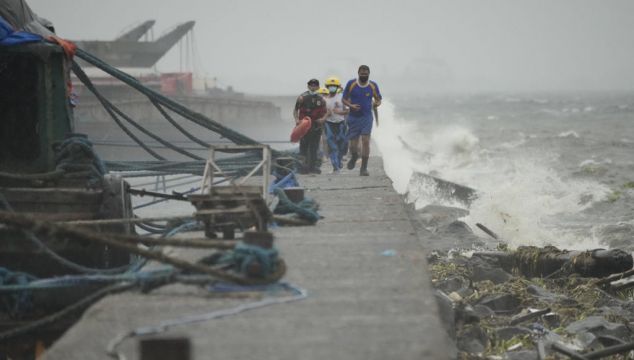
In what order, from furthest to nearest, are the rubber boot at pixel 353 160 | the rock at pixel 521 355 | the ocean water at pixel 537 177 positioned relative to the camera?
the ocean water at pixel 537 177, the rubber boot at pixel 353 160, the rock at pixel 521 355

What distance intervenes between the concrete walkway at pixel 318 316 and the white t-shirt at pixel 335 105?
8.33 m

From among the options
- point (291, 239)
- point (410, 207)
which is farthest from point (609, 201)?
point (291, 239)

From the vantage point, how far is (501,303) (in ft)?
27.0

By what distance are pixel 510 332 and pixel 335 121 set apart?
8.48 metres

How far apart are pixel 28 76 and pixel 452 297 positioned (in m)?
5.41

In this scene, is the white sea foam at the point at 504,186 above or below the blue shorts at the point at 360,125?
below

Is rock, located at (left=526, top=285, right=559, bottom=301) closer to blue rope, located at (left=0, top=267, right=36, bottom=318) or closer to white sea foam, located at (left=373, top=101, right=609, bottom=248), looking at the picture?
blue rope, located at (left=0, top=267, right=36, bottom=318)

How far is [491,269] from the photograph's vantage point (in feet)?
31.7

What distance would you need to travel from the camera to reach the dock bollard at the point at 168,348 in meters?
3.17

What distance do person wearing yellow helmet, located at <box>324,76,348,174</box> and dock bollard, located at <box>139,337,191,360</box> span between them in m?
11.0

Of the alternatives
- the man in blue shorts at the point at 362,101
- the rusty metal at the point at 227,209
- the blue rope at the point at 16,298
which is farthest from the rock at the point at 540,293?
the blue rope at the point at 16,298

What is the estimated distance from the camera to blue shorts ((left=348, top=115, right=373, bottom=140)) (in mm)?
12414

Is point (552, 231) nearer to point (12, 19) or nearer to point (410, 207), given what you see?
point (410, 207)

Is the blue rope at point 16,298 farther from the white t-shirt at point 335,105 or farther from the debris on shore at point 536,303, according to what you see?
the white t-shirt at point 335,105
